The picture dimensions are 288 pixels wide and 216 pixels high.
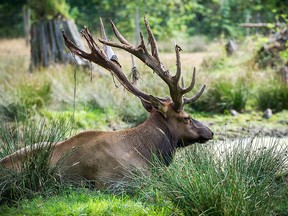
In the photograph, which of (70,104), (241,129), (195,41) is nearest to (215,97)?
(241,129)

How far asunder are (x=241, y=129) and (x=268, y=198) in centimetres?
621

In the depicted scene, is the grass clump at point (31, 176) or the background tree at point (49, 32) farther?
the background tree at point (49, 32)

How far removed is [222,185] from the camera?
5379 mm

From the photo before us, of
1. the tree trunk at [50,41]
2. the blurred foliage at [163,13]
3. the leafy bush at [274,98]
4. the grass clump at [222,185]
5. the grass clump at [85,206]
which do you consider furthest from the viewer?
the blurred foliage at [163,13]

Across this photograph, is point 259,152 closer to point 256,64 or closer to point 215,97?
point 215,97

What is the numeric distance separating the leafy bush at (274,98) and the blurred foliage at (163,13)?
2256 mm

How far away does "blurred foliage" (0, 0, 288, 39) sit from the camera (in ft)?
57.7

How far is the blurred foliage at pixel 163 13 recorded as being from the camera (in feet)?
57.7

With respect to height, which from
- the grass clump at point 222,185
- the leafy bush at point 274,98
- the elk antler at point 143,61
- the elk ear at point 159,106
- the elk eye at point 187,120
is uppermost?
the elk antler at point 143,61

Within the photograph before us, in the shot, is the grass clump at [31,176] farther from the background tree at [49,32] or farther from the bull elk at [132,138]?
the background tree at [49,32]

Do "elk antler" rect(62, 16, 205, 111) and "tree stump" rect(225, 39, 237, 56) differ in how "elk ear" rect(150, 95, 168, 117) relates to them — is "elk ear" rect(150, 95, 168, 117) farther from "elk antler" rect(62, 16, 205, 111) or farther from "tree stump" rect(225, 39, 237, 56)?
"tree stump" rect(225, 39, 237, 56)

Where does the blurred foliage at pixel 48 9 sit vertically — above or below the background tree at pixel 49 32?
above

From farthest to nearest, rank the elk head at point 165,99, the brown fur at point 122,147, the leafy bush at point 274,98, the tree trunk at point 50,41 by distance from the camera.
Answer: the tree trunk at point 50,41 < the leafy bush at point 274,98 < the elk head at point 165,99 < the brown fur at point 122,147

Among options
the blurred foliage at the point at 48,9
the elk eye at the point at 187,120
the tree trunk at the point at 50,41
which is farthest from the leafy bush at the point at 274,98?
the elk eye at the point at 187,120
